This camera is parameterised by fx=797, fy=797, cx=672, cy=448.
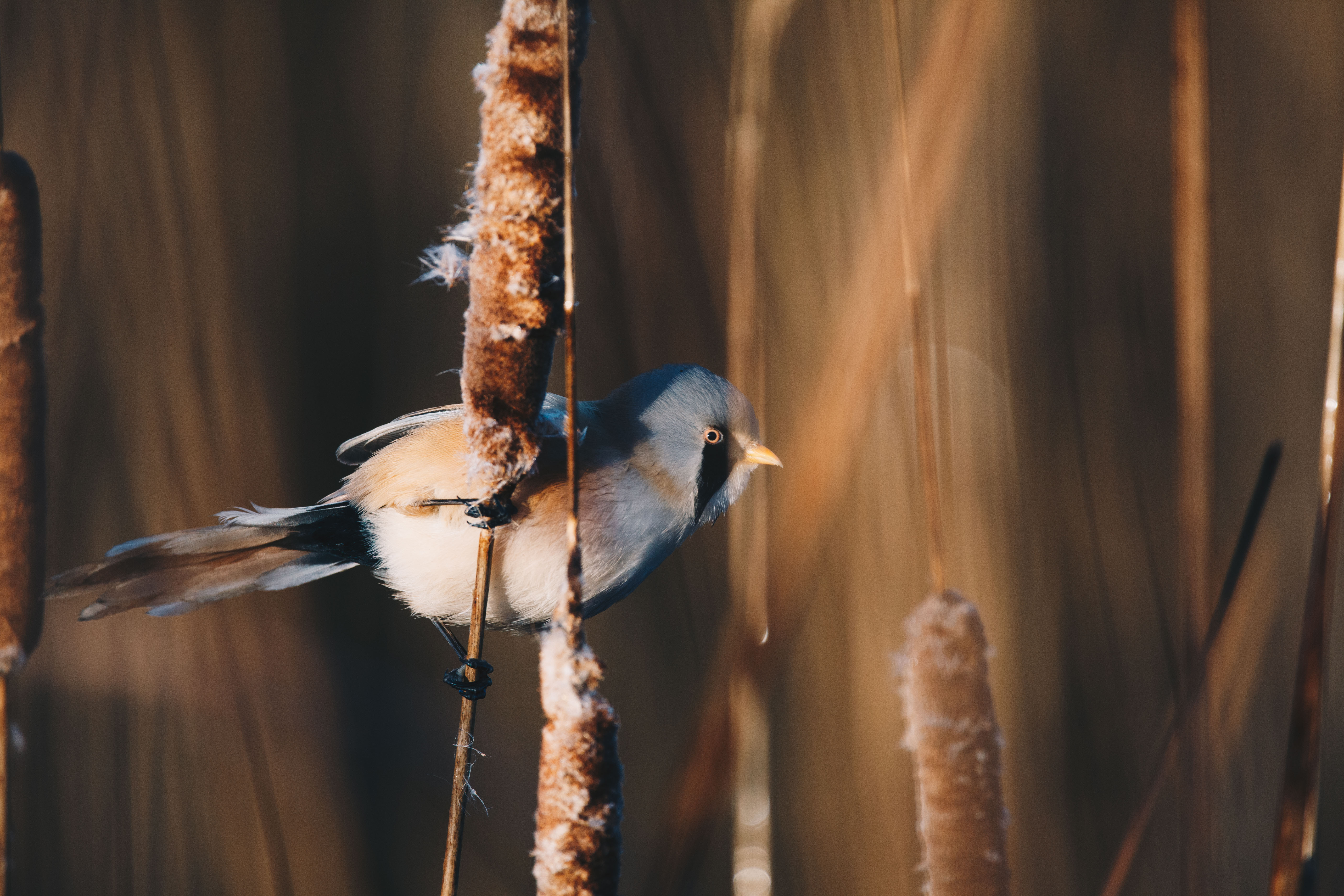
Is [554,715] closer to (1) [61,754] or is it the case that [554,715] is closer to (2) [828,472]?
(2) [828,472]

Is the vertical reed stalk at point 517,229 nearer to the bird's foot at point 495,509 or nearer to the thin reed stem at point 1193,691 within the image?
the bird's foot at point 495,509

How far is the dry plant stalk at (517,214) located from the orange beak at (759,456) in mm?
277

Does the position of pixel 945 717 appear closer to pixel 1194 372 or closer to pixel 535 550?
pixel 535 550

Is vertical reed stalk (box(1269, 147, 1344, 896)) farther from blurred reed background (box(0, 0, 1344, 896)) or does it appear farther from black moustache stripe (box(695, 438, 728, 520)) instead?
black moustache stripe (box(695, 438, 728, 520))

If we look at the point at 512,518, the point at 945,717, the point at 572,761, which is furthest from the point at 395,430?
the point at 945,717

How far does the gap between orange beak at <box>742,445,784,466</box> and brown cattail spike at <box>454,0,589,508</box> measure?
0.28 metres

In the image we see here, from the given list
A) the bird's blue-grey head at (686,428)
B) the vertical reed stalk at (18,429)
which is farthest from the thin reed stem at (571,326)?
the vertical reed stalk at (18,429)

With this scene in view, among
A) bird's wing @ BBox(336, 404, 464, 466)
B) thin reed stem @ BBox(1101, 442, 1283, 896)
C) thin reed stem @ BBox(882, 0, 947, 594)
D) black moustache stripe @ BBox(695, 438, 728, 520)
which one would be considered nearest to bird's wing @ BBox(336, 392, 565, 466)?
bird's wing @ BBox(336, 404, 464, 466)

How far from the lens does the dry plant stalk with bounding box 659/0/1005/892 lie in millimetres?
586

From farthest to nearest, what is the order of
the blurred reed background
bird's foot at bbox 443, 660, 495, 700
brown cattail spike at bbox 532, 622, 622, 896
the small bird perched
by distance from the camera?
the blurred reed background < the small bird perched < bird's foot at bbox 443, 660, 495, 700 < brown cattail spike at bbox 532, 622, 622, 896

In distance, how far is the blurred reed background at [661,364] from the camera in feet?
3.56

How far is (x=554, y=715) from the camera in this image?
436 mm

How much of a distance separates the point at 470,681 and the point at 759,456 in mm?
319

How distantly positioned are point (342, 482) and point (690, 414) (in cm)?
39
